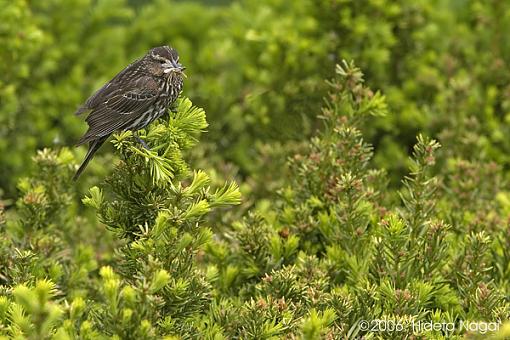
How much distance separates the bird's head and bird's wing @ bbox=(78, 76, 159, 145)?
0.26 ft

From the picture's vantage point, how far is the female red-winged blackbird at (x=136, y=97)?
13.2ft

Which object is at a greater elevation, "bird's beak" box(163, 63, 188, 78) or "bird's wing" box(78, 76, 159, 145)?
"bird's beak" box(163, 63, 188, 78)

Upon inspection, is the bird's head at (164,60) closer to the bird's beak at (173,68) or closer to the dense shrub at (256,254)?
the bird's beak at (173,68)

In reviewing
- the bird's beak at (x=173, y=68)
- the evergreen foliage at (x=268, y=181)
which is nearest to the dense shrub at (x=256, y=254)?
the evergreen foliage at (x=268, y=181)

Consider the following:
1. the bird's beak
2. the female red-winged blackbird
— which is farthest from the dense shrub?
the bird's beak

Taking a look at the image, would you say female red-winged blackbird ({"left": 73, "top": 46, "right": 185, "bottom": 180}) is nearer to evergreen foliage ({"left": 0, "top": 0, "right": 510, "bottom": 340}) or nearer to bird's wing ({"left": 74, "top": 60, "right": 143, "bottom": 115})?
bird's wing ({"left": 74, "top": 60, "right": 143, "bottom": 115})

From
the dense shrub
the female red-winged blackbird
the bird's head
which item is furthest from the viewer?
the bird's head

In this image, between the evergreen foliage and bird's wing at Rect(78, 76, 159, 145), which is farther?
bird's wing at Rect(78, 76, 159, 145)

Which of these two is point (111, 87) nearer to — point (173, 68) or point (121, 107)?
point (121, 107)

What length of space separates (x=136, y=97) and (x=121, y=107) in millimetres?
155

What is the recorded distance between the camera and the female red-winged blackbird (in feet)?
13.2

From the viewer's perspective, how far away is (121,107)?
4281 mm

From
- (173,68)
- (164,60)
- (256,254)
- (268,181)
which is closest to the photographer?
(256,254)

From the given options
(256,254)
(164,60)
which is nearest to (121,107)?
(164,60)
